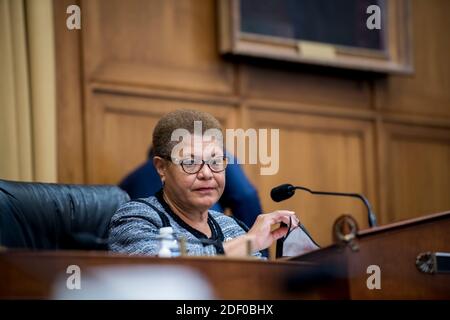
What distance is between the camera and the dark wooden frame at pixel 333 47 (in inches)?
193

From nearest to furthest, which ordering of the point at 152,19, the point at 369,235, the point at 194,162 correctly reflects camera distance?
the point at 369,235, the point at 194,162, the point at 152,19

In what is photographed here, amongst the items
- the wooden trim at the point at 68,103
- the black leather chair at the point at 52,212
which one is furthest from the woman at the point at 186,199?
the wooden trim at the point at 68,103

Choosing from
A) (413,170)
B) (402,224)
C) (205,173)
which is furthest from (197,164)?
(413,170)

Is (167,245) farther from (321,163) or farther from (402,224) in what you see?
(321,163)

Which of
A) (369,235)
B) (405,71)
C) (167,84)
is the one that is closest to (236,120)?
(167,84)

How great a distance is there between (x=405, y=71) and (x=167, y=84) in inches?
60.1

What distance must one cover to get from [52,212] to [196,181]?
67 cm

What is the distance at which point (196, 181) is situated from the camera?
278 cm

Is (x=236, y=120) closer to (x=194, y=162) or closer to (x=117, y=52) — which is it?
(x=117, y=52)

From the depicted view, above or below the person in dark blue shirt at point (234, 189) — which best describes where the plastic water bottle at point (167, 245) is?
below

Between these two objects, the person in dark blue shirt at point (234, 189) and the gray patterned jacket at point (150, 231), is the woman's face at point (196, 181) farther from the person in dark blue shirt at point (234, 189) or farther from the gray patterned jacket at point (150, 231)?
the person in dark blue shirt at point (234, 189)

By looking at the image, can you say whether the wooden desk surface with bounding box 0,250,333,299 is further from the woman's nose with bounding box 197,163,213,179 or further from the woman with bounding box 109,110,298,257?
the woman's nose with bounding box 197,163,213,179

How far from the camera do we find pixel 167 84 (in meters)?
4.79

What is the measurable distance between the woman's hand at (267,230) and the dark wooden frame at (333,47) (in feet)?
7.22
